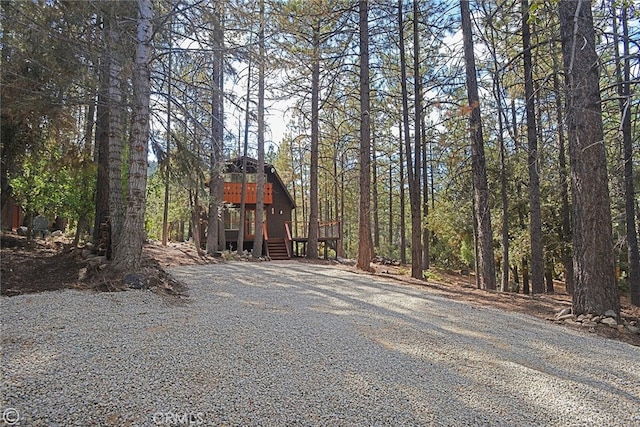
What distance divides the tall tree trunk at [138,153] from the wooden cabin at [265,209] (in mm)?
11002

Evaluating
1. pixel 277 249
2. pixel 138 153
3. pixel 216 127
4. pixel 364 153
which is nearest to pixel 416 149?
pixel 364 153

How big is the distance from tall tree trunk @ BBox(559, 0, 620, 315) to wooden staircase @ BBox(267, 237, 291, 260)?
12.0m

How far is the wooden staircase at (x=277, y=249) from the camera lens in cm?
1608

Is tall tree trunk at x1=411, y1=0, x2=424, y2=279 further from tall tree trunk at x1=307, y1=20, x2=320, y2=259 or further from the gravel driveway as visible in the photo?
the gravel driveway

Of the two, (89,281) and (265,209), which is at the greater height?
(265,209)

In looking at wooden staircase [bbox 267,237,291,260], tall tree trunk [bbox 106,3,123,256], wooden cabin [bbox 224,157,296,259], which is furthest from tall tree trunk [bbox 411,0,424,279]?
wooden cabin [bbox 224,157,296,259]

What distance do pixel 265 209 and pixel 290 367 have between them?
16.4 meters

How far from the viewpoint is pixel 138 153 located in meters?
5.25

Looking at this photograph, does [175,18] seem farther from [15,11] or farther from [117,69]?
[15,11]

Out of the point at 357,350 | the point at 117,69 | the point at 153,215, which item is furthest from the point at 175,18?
the point at 153,215

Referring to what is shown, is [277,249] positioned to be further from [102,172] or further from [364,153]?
[102,172]

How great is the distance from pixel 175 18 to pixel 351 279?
5519 millimetres

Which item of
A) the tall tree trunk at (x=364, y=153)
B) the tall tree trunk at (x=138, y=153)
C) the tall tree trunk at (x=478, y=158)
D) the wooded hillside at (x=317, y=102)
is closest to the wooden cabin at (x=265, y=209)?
the wooded hillside at (x=317, y=102)

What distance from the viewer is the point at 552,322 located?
16.1 feet
